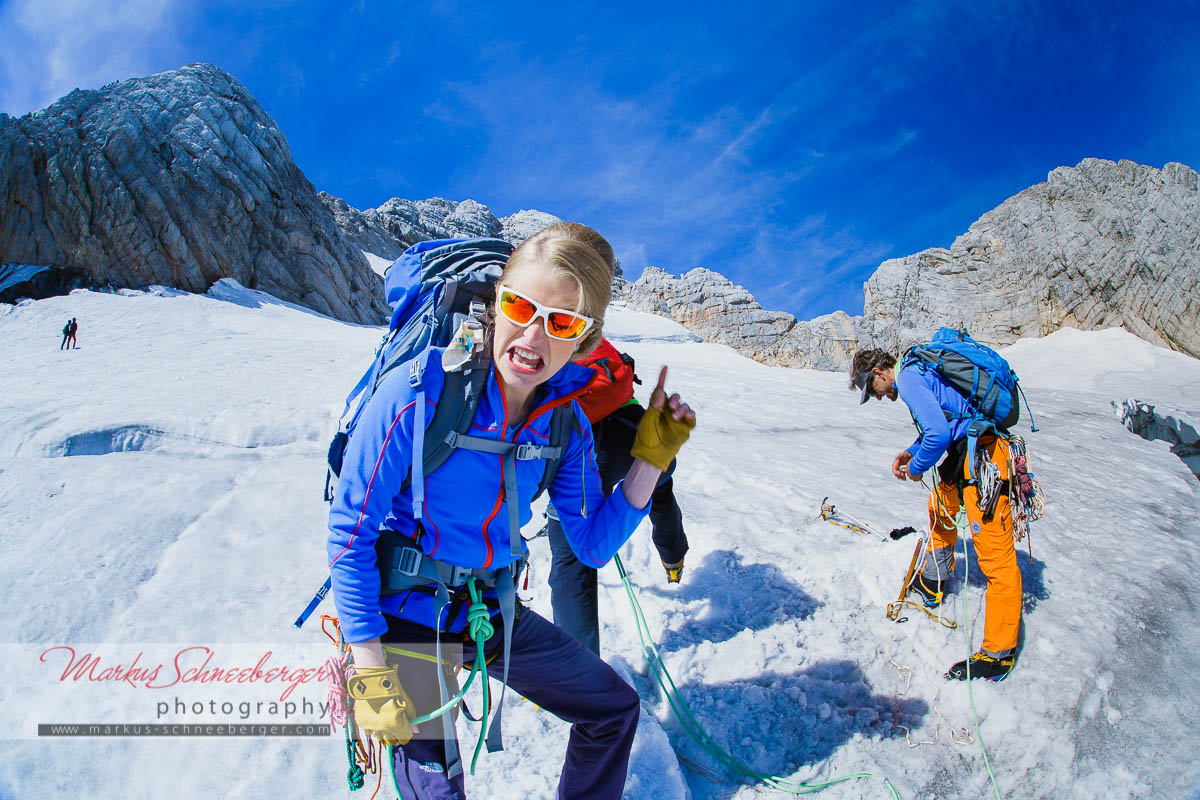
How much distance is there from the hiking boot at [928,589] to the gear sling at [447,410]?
3.74 meters

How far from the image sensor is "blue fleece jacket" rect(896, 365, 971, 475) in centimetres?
429

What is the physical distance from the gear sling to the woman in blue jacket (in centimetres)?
2

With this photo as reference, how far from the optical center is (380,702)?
182 centimetres

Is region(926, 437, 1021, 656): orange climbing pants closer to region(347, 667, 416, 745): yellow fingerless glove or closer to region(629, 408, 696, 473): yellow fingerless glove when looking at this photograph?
region(629, 408, 696, 473): yellow fingerless glove

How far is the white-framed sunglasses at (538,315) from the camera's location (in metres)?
1.94

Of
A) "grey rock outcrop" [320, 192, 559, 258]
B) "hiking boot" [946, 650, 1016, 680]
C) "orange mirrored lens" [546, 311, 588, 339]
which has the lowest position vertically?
"hiking boot" [946, 650, 1016, 680]

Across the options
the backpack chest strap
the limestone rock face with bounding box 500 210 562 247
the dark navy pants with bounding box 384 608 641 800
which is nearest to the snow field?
the dark navy pants with bounding box 384 608 641 800

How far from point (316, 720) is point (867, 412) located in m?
14.1

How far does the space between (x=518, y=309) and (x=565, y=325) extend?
0.57ft

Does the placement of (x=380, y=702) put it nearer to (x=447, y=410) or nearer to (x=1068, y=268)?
(x=447, y=410)

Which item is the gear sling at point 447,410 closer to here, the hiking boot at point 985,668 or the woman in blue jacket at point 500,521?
the woman in blue jacket at point 500,521

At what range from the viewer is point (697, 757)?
3.33 metres

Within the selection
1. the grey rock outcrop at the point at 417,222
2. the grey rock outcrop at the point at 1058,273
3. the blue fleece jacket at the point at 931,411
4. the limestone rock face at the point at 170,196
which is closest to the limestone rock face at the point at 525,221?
the grey rock outcrop at the point at 417,222

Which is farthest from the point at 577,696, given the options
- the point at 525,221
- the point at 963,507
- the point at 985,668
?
the point at 525,221
